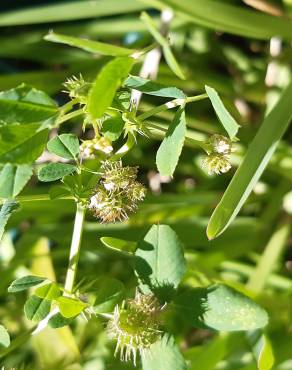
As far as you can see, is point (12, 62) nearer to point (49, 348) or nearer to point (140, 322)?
point (49, 348)

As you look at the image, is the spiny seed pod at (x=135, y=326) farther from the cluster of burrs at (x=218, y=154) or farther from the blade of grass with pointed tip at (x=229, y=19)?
the blade of grass with pointed tip at (x=229, y=19)

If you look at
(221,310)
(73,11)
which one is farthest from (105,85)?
(73,11)

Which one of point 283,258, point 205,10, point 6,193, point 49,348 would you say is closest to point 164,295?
point 6,193

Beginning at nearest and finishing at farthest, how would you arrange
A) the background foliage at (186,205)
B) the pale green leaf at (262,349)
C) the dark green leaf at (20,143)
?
the dark green leaf at (20,143)
the pale green leaf at (262,349)
the background foliage at (186,205)

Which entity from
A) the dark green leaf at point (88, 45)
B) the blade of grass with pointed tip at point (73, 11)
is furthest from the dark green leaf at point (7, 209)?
the blade of grass with pointed tip at point (73, 11)

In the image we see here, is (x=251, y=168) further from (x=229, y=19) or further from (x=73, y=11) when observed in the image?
(x=73, y=11)

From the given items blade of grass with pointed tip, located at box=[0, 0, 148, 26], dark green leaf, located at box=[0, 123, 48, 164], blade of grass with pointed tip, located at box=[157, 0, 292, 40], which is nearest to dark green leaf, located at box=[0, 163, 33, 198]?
dark green leaf, located at box=[0, 123, 48, 164]
